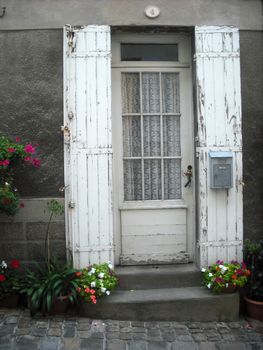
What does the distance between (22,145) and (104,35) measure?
1568mm

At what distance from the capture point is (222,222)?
479 cm

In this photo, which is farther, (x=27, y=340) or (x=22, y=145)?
(x=22, y=145)

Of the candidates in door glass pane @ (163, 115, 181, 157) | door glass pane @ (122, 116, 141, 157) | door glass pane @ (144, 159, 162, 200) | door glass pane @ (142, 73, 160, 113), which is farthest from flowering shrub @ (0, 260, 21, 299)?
door glass pane @ (142, 73, 160, 113)

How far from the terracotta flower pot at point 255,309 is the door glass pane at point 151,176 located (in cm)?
164

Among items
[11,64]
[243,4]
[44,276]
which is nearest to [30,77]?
[11,64]

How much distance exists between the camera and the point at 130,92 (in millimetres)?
5043

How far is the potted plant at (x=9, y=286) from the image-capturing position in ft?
14.6

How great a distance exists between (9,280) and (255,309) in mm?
2749

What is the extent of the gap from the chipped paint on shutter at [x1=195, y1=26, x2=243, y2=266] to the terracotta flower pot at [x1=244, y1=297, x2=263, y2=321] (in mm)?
531

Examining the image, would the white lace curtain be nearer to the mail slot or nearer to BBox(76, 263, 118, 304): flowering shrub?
the mail slot

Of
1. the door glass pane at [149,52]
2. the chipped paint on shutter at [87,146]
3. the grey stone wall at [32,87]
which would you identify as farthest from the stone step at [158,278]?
the door glass pane at [149,52]

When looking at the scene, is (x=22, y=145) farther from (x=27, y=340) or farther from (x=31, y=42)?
(x=27, y=340)

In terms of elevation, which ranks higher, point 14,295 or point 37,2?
point 37,2

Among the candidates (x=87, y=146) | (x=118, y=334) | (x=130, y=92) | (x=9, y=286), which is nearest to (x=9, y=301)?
(x=9, y=286)
